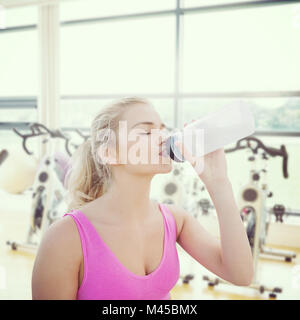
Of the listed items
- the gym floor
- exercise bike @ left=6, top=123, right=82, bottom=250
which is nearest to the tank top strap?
the gym floor

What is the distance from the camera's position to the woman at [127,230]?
71cm

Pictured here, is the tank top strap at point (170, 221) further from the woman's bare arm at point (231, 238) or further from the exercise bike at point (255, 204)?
the exercise bike at point (255, 204)

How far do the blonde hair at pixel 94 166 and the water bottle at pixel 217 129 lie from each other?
0.17 metres

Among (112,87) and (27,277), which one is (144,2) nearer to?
(112,87)

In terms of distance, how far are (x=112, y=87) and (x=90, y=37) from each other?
72 centimetres

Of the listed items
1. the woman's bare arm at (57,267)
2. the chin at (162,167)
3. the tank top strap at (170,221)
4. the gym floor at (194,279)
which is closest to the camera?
the woman's bare arm at (57,267)

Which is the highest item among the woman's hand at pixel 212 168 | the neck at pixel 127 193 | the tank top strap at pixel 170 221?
the woman's hand at pixel 212 168

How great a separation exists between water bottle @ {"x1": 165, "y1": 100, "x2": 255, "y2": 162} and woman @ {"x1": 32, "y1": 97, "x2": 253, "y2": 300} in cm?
4

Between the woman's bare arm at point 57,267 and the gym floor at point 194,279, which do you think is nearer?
the woman's bare arm at point 57,267

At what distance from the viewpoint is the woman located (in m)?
0.71

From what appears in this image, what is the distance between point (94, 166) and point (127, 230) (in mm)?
230

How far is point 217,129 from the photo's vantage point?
79cm

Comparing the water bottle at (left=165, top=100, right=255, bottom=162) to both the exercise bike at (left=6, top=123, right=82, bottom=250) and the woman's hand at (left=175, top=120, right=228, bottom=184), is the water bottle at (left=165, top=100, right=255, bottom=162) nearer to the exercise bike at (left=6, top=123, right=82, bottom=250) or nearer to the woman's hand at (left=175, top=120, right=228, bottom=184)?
the woman's hand at (left=175, top=120, right=228, bottom=184)

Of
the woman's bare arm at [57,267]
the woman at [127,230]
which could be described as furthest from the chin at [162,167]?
the woman's bare arm at [57,267]
